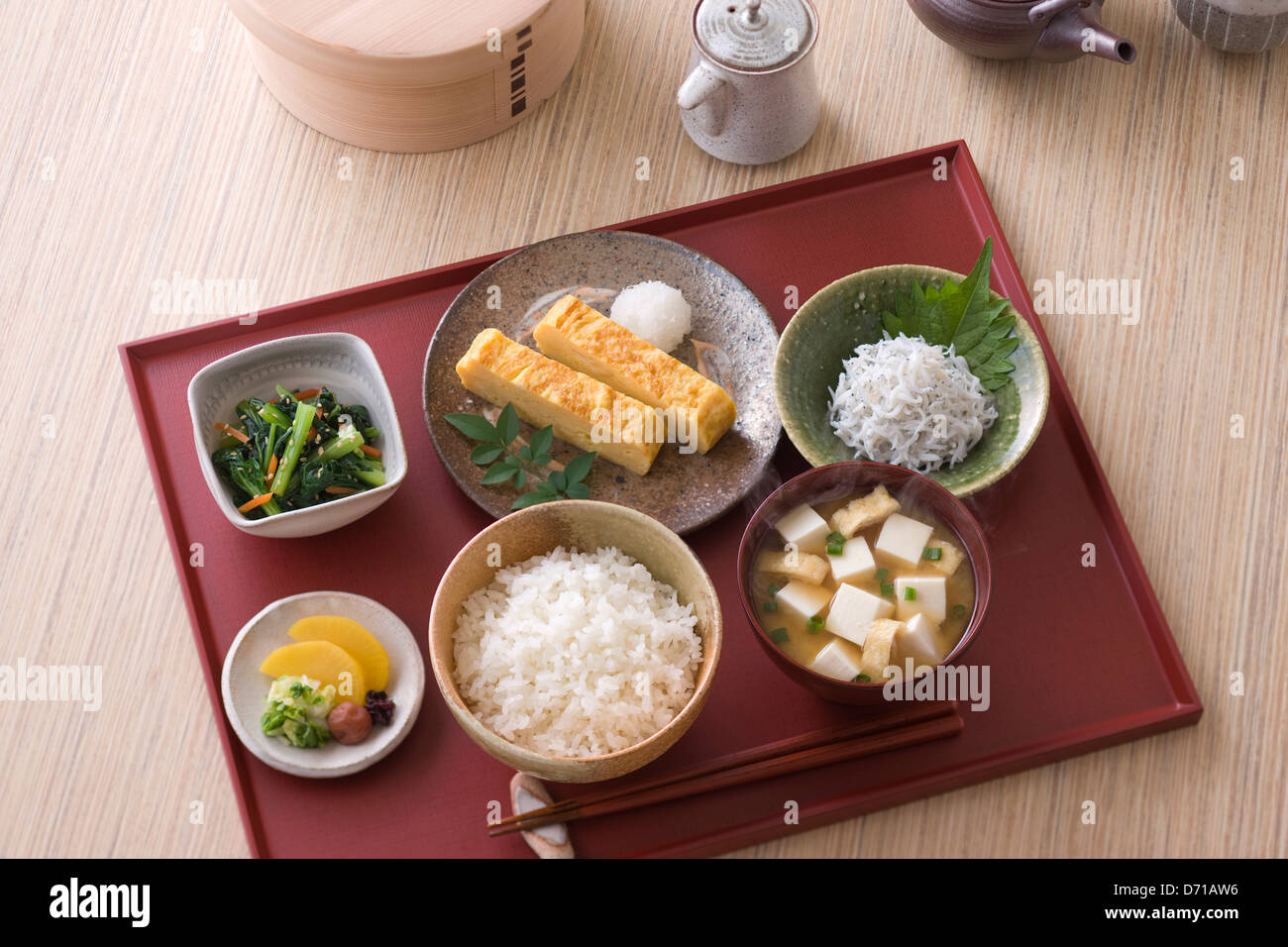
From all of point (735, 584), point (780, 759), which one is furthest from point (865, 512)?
point (780, 759)

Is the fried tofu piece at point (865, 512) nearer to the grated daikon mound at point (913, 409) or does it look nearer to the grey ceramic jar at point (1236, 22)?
the grated daikon mound at point (913, 409)

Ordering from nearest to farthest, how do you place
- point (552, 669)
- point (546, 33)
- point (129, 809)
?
point (552, 669) → point (129, 809) → point (546, 33)

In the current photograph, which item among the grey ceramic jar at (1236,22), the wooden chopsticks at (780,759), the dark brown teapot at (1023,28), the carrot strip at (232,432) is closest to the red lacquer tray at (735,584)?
the wooden chopsticks at (780,759)

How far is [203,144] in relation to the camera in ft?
8.05

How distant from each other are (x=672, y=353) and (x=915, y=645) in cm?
68

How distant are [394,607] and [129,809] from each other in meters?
0.51

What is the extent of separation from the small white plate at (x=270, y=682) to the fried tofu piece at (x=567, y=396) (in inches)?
16.3

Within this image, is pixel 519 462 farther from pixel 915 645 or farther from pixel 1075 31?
pixel 1075 31

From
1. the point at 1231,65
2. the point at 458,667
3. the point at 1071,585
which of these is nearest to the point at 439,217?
the point at 458,667

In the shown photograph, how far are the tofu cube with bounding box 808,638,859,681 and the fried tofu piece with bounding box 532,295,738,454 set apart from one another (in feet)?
1.40

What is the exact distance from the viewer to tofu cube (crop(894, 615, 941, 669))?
180 cm

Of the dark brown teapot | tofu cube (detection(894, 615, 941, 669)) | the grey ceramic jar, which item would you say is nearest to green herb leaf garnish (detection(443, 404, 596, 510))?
tofu cube (detection(894, 615, 941, 669))
